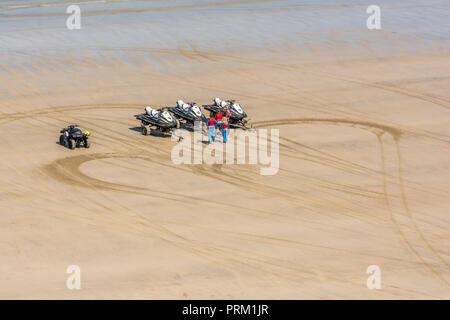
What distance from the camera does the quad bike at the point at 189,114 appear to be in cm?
3198

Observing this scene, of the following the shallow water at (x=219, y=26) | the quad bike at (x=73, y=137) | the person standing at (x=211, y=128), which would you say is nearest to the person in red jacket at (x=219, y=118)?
the person standing at (x=211, y=128)

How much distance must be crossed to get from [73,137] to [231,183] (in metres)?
Answer: 6.97

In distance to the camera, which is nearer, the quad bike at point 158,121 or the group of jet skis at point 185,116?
the quad bike at point 158,121

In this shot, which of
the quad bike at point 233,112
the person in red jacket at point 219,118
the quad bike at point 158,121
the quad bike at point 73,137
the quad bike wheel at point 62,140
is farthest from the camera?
the quad bike at point 233,112

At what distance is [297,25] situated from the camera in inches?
1874

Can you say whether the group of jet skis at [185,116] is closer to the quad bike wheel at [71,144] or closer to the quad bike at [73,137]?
the quad bike at [73,137]

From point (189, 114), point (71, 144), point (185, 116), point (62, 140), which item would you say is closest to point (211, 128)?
point (189, 114)

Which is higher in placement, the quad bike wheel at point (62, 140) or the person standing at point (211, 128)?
the person standing at point (211, 128)

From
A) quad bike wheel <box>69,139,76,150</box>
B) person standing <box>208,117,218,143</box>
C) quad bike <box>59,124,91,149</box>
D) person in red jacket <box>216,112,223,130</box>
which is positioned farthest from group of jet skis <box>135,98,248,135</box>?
quad bike wheel <box>69,139,76,150</box>

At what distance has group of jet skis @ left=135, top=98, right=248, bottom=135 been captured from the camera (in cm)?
3117

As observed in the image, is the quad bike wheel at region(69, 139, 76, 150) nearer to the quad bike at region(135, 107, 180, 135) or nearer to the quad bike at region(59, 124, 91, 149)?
the quad bike at region(59, 124, 91, 149)

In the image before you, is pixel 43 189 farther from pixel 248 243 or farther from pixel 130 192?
pixel 248 243

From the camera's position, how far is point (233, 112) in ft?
105

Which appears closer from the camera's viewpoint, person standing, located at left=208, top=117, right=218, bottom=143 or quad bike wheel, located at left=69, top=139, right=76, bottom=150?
quad bike wheel, located at left=69, top=139, right=76, bottom=150
